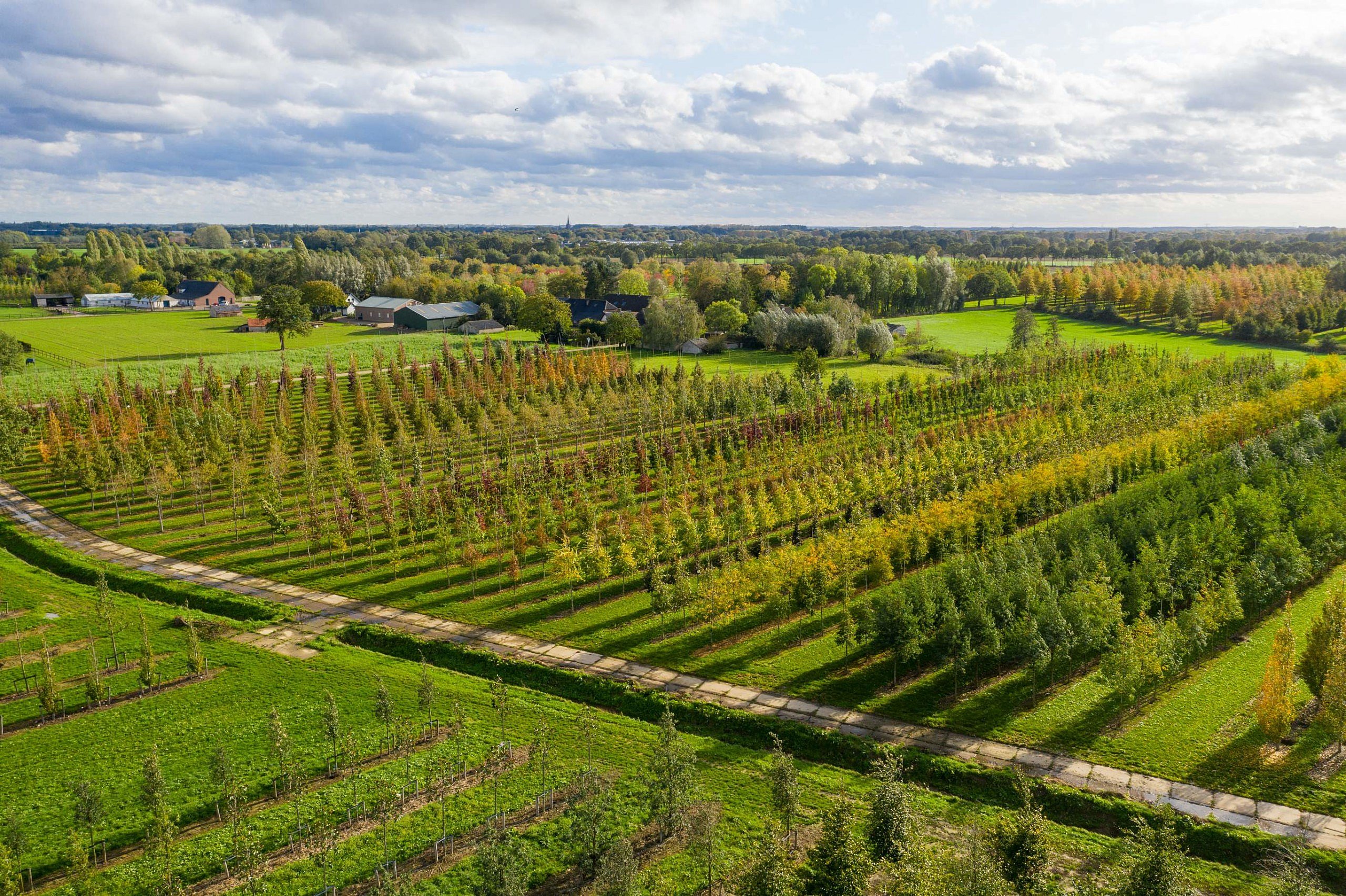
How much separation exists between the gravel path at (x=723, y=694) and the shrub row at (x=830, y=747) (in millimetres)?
709

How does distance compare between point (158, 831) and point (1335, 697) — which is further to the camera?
point (1335, 697)

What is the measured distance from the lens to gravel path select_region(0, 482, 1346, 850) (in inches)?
1075

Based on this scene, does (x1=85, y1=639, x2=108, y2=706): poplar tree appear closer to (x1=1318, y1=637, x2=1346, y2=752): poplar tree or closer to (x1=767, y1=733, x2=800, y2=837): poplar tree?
(x1=767, y1=733, x2=800, y2=837): poplar tree

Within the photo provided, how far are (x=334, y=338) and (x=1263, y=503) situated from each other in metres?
126

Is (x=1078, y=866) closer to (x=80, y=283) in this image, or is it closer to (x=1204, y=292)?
(x=1204, y=292)

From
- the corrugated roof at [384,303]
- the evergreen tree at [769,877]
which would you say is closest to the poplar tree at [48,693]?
the evergreen tree at [769,877]

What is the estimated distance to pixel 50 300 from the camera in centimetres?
17475

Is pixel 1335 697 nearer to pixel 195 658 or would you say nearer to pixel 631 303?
pixel 195 658

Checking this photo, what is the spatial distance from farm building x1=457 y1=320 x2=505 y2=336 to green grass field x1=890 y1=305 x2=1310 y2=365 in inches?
2772

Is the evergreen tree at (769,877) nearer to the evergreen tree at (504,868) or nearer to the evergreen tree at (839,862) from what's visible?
the evergreen tree at (839,862)

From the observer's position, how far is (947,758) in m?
29.9

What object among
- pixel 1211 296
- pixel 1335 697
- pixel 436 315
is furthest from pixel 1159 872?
pixel 1211 296

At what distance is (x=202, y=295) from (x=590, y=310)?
91.4 m

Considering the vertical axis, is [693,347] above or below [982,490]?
above
